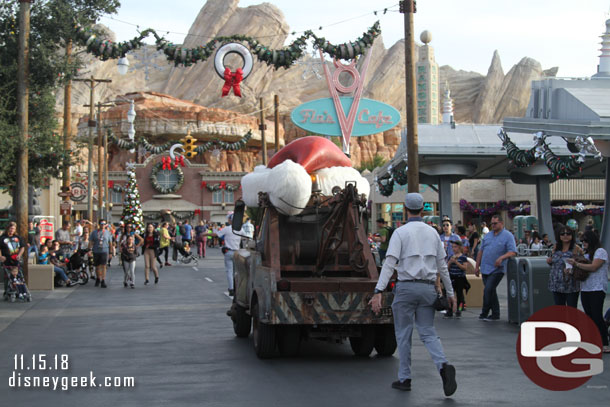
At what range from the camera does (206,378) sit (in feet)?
29.2

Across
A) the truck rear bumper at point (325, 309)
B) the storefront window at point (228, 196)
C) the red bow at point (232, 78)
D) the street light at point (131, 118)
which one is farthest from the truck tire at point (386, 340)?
the storefront window at point (228, 196)

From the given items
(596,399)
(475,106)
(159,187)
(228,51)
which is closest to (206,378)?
(596,399)

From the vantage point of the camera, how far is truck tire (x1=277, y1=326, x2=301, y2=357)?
1026 cm

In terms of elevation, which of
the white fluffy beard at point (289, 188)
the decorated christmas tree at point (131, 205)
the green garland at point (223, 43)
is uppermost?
the green garland at point (223, 43)

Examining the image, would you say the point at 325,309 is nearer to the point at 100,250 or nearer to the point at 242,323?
the point at 242,323

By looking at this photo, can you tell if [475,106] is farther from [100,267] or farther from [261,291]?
[261,291]

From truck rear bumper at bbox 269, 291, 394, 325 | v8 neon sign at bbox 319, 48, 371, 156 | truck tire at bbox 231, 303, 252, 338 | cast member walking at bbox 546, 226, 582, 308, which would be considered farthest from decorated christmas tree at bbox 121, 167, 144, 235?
truck rear bumper at bbox 269, 291, 394, 325

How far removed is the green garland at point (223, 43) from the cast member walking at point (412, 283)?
520 inches

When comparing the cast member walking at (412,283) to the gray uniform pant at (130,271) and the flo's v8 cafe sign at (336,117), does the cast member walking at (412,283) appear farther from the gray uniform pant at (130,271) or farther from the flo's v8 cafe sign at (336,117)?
the gray uniform pant at (130,271)

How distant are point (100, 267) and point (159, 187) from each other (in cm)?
6373

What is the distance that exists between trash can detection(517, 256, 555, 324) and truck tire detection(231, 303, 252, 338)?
175 inches

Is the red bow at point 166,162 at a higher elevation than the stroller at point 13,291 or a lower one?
higher

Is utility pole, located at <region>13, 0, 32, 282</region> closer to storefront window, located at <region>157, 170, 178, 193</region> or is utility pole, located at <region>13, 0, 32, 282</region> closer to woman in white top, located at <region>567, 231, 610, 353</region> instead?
woman in white top, located at <region>567, 231, 610, 353</region>

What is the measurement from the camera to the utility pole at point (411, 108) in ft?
62.3
